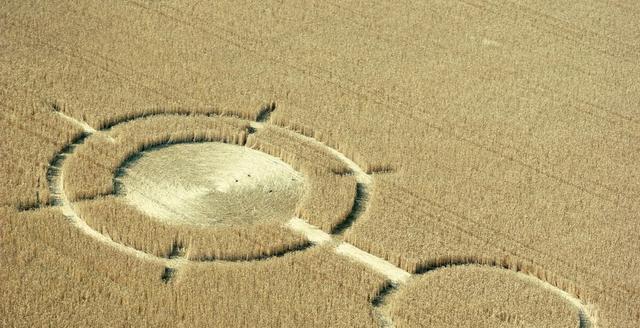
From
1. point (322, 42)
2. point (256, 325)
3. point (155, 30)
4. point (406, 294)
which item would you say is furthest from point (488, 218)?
point (155, 30)

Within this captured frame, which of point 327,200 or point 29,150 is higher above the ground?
point 327,200

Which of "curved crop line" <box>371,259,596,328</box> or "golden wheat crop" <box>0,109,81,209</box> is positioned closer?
"curved crop line" <box>371,259,596,328</box>

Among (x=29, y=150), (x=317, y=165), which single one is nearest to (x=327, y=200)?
(x=317, y=165)

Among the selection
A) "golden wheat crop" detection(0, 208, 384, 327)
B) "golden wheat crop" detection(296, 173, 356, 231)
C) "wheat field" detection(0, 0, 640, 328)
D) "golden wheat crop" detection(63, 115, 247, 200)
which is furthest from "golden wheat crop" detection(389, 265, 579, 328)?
"golden wheat crop" detection(63, 115, 247, 200)

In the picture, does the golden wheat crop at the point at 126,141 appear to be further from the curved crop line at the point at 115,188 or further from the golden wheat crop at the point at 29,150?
the golden wheat crop at the point at 29,150

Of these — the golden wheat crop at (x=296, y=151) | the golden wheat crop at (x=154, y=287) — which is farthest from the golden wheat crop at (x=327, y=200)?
the golden wheat crop at (x=154, y=287)

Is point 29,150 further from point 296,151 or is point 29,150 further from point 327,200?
point 327,200

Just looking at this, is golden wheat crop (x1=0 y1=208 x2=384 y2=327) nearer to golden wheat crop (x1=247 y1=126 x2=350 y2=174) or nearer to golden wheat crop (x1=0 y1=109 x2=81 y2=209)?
golden wheat crop (x1=0 y1=109 x2=81 y2=209)
